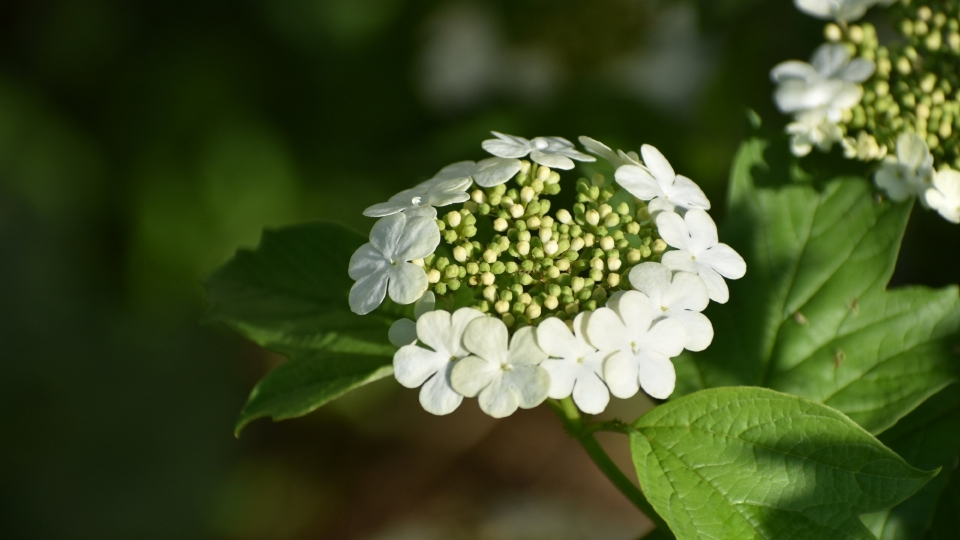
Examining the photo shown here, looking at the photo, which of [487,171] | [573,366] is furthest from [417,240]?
[573,366]

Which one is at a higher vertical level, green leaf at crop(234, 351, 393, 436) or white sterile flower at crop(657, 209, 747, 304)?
white sterile flower at crop(657, 209, 747, 304)

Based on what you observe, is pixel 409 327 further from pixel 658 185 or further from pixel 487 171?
pixel 658 185

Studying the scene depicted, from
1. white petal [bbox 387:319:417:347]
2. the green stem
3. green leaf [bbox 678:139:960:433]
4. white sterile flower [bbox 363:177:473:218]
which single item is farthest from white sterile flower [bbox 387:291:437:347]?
green leaf [bbox 678:139:960:433]

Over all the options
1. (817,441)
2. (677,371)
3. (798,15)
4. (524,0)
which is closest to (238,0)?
(524,0)

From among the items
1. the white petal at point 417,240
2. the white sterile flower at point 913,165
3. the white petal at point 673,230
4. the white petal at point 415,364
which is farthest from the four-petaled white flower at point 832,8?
the white petal at point 415,364

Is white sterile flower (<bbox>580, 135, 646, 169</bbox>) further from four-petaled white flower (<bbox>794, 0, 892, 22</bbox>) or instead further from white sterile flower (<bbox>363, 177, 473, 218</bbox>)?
four-petaled white flower (<bbox>794, 0, 892, 22</bbox>)

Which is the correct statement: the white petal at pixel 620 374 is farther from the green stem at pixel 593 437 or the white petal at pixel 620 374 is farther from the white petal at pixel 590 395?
the green stem at pixel 593 437
